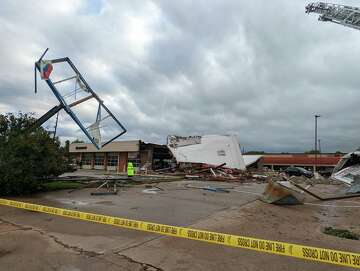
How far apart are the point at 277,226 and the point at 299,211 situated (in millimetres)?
4113

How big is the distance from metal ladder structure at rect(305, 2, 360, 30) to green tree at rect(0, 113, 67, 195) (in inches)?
1980

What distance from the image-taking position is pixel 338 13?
5150 centimetres

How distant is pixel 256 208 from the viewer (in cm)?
1295

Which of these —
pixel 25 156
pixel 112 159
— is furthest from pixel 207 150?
pixel 25 156

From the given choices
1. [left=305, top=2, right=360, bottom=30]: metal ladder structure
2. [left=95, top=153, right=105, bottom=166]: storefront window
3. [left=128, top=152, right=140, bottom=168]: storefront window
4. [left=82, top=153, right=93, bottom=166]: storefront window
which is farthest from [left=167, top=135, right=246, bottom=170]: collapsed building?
[left=305, top=2, right=360, bottom=30]: metal ladder structure

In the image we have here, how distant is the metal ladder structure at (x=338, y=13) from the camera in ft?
158

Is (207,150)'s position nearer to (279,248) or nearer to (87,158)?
(87,158)

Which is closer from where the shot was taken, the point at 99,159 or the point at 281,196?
the point at 281,196

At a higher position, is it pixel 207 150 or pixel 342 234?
pixel 207 150

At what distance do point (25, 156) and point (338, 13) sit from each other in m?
54.9

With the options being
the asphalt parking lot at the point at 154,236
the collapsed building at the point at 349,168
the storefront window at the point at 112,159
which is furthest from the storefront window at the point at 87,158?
the asphalt parking lot at the point at 154,236

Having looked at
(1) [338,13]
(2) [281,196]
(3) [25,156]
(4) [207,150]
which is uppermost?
(1) [338,13]

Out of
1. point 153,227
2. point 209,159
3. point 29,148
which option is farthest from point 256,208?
point 209,159

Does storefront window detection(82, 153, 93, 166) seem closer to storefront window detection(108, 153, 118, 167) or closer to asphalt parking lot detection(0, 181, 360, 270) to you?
storefront window detection(108, 153, 118, 167)
